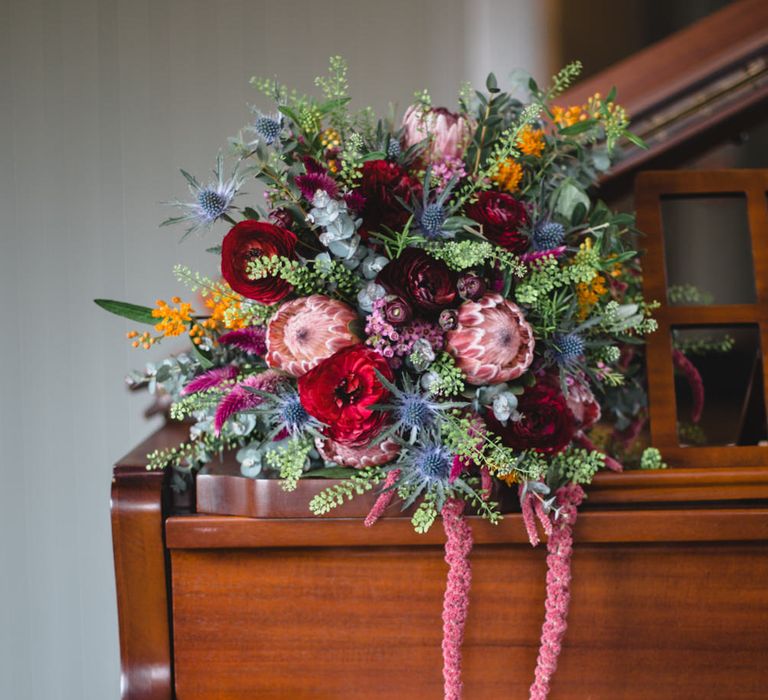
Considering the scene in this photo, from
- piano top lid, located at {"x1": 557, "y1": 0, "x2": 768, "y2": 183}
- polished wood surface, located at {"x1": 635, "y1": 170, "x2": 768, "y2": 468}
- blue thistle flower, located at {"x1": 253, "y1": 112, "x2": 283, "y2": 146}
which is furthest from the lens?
piano top lid, located at {"x1": 557, "y1": 0, "x2": 768, "y2": 183}

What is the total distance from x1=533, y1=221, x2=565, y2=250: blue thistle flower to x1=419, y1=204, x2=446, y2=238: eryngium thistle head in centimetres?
13

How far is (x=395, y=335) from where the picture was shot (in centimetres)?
66

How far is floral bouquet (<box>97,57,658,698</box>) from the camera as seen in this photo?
664 mm

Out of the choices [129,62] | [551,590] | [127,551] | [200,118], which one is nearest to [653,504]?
[551,590]

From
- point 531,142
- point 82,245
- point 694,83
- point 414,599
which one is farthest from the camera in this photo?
point 82,245

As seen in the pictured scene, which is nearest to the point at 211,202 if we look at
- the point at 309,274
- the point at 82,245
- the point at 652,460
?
the point at 309,274

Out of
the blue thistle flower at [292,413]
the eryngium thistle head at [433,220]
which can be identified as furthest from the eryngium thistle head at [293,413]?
the eryngium thistle head at [433,220]

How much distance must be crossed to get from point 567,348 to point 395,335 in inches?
7.6

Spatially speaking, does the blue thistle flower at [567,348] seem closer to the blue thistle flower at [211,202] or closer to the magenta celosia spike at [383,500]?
the magenta celosia spike at [383,500]

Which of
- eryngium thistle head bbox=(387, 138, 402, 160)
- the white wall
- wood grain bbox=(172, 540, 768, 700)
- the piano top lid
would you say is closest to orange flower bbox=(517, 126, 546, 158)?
eryngium thistle head bbox=(387, 138, 402, 160)

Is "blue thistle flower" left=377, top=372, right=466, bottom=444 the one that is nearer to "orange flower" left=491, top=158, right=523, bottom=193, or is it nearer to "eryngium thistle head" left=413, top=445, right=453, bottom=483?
"eryngium thistle head" left=413, top=445, right=453, bottom=483

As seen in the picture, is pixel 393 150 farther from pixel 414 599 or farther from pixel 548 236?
pixel 414 599

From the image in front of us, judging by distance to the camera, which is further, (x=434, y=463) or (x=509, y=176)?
(x=509, y=176)

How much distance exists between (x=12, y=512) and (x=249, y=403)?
95 centimetres
